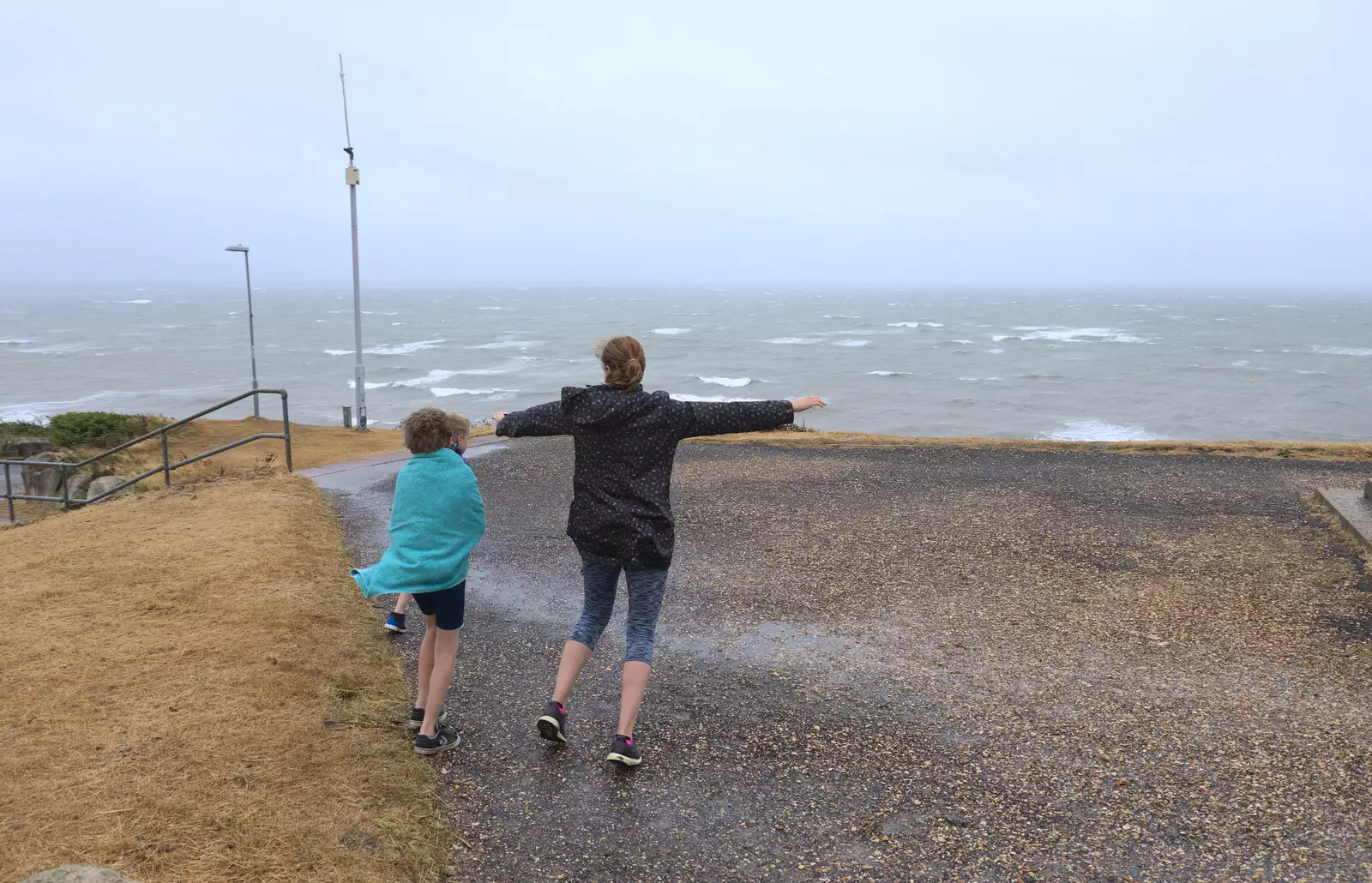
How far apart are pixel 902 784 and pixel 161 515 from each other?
6992 millimetres

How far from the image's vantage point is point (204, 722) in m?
4.17

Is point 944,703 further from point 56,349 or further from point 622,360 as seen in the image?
point 56,349

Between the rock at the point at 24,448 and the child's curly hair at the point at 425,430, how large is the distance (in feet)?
55.0

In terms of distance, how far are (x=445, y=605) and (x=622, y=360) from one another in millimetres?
1232

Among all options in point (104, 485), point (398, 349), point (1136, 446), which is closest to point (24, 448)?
point (104, 485)

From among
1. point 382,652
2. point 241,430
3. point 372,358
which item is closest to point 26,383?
point 372,358

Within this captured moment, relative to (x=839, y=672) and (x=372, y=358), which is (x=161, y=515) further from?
(x=372, y=358)

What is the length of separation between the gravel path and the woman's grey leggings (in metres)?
0.56

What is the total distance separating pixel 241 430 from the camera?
18.8 meters

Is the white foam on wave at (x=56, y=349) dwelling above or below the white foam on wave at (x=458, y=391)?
below

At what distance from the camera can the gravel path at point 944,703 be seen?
347 centimetres

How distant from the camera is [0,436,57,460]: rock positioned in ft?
56.7

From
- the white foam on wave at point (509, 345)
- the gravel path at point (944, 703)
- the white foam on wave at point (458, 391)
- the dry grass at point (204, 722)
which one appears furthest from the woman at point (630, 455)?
the white foam on wave at point (509, 345)

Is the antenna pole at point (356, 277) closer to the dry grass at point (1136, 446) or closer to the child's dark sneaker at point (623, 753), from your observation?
the dry grass at point (1136, 446)
